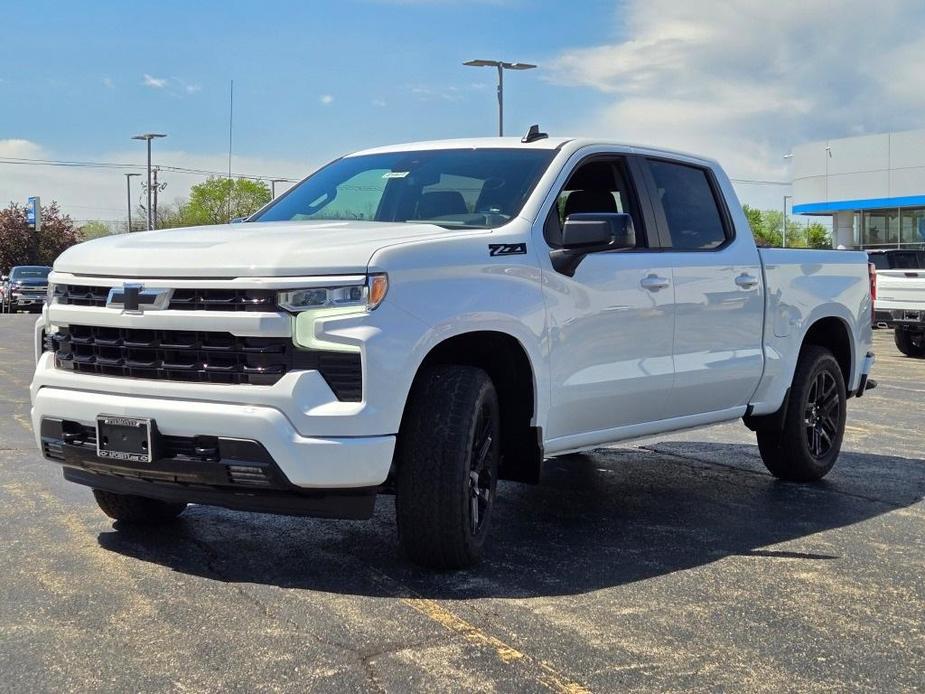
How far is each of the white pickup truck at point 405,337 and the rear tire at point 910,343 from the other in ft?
44.4

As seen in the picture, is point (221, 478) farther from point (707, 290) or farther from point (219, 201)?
point (219, 201)

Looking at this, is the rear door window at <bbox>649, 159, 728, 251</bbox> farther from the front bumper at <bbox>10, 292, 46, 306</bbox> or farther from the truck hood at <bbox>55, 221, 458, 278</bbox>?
the front bumper at <bbox>10, 292, 46, 306</bbox>

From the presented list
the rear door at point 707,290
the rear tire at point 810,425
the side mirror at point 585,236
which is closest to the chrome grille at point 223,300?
the side mirror at point 585,236

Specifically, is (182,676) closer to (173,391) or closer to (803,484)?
(173,391)

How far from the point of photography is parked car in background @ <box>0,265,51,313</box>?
143ft

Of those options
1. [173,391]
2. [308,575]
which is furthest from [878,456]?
[173,391]

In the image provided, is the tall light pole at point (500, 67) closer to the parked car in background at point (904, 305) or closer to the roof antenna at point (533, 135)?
the parked car in background at point (904, 305)

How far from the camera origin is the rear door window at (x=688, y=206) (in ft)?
21.7

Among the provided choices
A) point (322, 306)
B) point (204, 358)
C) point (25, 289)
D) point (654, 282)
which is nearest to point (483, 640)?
point (322, 306)

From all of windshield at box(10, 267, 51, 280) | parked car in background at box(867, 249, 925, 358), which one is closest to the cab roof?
parked car in background at box(867, 249, 925, 358)

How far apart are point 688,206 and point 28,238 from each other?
8536cm

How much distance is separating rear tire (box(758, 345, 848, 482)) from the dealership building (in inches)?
1265

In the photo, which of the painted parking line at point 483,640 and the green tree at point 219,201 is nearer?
the painted parking line at point 483,640

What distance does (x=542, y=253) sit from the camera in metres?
5.46
